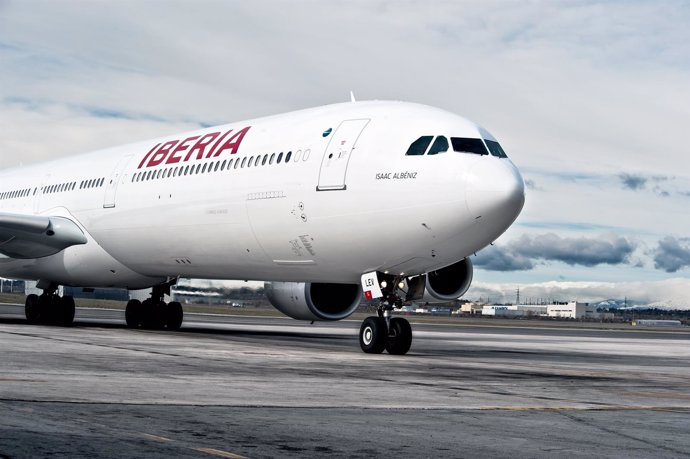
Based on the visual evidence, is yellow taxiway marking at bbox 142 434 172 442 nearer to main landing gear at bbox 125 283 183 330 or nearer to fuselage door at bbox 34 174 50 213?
main landing gear at bbox 125 283 183 330

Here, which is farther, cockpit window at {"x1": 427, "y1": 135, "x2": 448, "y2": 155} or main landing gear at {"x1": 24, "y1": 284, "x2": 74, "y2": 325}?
main landing gear at {"x1": 24, "y1": 284, "x2": 74, "y2": 325}

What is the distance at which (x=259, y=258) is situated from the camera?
20719 mm

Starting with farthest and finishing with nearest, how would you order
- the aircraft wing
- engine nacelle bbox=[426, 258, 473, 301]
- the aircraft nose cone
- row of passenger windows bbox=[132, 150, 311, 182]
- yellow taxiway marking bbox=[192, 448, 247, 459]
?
the aircraft wing < engine nacelle bbox=[426, 258, 473, 301] < row of passenger windows bbox=[132, 150, 311, 182] < the aircraft nose cone < yellow taxiway marking bbox=[192, 448, 247, 459]

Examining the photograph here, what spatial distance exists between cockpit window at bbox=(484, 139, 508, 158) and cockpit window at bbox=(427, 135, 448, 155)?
2.69 ft

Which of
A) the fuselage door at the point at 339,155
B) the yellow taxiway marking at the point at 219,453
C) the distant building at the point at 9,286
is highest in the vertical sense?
the fuselage door at the point at 339,155

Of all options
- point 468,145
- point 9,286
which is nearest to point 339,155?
point 468,145

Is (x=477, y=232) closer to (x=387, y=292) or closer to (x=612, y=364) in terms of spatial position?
(x=387, y=292)

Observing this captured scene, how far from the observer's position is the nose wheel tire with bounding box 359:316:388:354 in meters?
18.4

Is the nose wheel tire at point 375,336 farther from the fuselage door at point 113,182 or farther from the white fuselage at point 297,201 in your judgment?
the fuselage door at point 113,182

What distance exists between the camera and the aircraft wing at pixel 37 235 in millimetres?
25609

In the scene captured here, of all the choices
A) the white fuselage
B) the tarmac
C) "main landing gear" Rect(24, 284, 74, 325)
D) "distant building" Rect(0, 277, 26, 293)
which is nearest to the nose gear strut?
the white fuselage

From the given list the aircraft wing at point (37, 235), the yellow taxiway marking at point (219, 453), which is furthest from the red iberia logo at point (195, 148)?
the yellow taxiway marking at point (219, 453)

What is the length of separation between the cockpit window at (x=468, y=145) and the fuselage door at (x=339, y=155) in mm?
1947

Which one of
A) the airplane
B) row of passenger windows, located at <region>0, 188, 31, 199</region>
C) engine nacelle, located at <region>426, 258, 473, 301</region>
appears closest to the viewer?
the airplane
